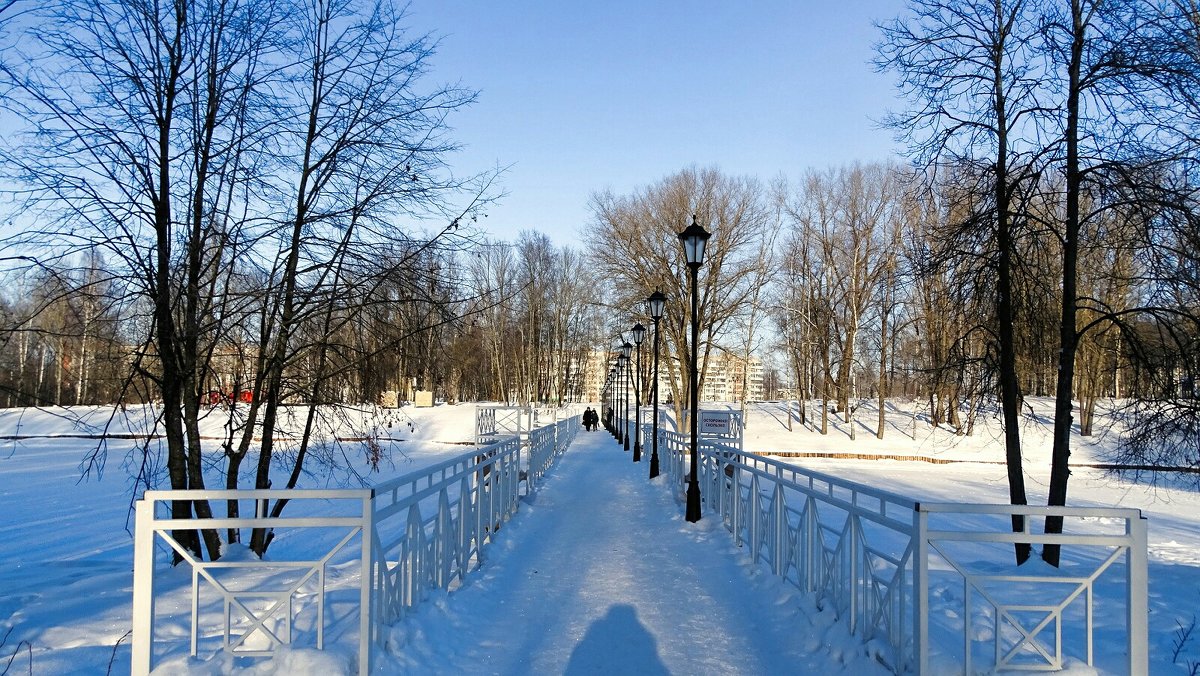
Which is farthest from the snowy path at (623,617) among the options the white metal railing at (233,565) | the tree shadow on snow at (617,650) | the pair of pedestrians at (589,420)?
the pair of pedestrians at (589,420)

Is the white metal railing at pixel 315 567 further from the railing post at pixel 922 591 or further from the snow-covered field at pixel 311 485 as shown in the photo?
the railing post at pixel 922 591

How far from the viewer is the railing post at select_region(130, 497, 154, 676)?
404 cm

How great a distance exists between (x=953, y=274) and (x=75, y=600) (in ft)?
35.6

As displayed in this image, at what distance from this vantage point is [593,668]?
513 centimetres

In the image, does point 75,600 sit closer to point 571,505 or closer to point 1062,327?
point 571,505

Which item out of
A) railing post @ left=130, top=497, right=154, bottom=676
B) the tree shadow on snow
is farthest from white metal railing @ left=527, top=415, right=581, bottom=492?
railing post @ left=130, top=497, right=154, bottom=676

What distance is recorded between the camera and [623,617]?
6332 millimetres

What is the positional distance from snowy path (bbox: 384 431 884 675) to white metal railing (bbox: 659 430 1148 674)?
26cm

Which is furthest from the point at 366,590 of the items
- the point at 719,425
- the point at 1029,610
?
the point at 719,425

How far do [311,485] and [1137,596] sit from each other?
1706 centimetres

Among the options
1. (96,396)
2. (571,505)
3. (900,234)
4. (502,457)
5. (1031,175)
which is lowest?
(571,505)

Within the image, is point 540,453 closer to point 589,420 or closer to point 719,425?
point 719,425

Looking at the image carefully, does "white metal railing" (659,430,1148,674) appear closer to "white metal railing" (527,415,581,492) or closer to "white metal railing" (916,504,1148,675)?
"white metal railing" (916,504,1148,675)

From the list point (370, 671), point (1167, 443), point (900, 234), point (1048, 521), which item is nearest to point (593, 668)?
point (370, 671)
